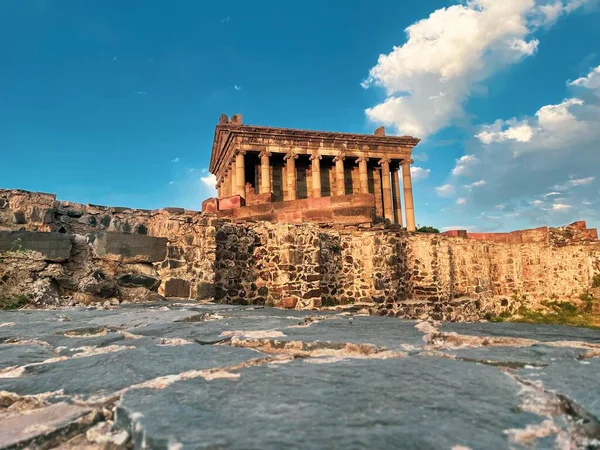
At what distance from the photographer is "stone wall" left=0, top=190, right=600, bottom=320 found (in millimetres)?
5459

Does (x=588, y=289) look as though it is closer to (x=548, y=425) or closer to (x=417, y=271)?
(x=417, y=271)

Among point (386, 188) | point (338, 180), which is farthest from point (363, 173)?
point (386, 188)

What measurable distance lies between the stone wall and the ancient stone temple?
13793 millimetres

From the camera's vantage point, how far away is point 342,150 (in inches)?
1144

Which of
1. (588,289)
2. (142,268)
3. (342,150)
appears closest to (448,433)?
(142,268)

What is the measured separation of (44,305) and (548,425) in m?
5.11

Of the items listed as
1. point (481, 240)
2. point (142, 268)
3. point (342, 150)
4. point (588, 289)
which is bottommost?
point (588, 289)

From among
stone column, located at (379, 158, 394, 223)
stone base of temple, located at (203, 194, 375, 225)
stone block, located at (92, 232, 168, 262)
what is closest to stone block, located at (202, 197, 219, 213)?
stone base of temple, located at (203, 194, 375, 225)

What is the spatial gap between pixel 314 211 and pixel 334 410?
7.55m

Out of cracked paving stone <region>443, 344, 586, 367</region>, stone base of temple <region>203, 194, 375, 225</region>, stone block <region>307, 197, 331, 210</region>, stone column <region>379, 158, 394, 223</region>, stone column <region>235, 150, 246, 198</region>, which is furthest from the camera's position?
stone column <region>379, 158, 394, 223</region>

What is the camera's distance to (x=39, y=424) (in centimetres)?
125

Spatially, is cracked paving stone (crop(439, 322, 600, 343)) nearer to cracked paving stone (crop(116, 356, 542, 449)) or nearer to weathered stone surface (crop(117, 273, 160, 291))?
cracked paving stone (crop(116, 356, 542, 449))

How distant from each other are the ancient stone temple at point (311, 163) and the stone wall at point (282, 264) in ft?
45.3

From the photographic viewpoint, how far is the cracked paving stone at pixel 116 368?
63.9 inches
